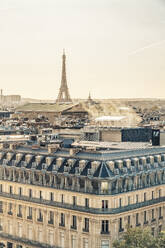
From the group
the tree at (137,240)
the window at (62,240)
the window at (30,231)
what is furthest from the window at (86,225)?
the window at (30,231)

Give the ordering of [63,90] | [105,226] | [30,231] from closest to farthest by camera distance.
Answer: [105,226] → [30,231] → [63,90]

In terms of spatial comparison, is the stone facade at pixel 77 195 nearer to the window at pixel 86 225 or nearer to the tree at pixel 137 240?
the window at pixel 86 225

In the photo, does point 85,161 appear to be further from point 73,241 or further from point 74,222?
point 73,241

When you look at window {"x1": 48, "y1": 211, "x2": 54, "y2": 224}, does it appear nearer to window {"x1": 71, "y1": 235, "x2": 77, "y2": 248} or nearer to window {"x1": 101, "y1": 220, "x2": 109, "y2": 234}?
window {"x1": 71, "y1": 235, "x2": 77, "y2": 248}

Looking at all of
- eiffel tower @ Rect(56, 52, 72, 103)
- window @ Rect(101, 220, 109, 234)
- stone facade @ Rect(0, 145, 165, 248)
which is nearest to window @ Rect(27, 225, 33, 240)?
stone facade @ Rect(0, 145, 165, 248)

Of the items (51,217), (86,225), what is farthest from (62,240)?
(86,225)

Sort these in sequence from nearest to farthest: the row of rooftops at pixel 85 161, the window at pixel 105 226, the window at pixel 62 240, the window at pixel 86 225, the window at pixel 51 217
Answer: the window at pixel 105 226 → the window at pixel 86 225 → the row of rooftops at pixel 85 161 → the window at pixel 62 240 → the window at pixel 51 217

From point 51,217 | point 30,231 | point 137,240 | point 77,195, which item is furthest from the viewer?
point 30,231

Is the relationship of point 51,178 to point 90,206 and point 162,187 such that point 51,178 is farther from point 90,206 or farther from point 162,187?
point 162,187
